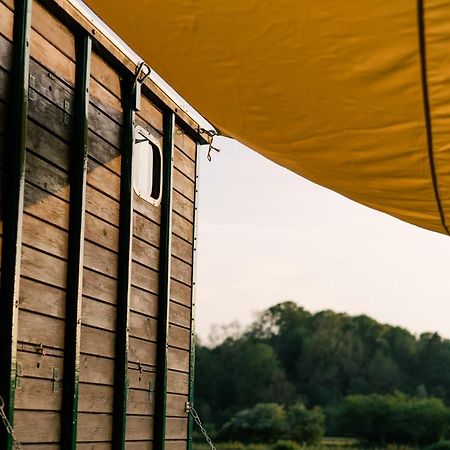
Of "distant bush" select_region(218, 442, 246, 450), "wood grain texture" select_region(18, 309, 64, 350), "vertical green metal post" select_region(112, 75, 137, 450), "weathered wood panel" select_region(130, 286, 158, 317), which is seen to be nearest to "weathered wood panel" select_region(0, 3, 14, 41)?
"wood grain texture" select_region(18, 309, 64, 350)

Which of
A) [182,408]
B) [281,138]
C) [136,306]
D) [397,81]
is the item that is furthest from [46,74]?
[182,408]

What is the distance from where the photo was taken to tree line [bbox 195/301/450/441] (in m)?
48.1

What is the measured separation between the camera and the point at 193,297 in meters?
6.63

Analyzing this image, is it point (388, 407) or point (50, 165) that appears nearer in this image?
point (50, 165)

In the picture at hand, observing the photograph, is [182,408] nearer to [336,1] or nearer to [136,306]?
[136,306]

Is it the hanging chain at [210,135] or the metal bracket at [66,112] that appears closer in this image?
the metal bracket at [66,112]

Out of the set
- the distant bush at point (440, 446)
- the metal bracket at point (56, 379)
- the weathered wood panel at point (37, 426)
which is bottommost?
the distant bush at point (440, 446)

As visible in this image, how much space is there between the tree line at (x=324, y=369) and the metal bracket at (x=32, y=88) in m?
41.1

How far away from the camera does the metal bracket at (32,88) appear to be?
414cm

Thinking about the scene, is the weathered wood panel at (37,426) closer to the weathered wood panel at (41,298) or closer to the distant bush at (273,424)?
the weathered wood panel at (41,298)

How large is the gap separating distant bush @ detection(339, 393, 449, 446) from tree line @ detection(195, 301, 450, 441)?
0.06 metres

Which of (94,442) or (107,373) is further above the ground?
(107,373)

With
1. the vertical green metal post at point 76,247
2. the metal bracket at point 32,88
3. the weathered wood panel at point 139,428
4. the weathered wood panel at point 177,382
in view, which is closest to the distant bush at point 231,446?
the weathered wood panel at point 177,382

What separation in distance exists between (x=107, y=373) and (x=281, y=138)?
2757 millimetres
